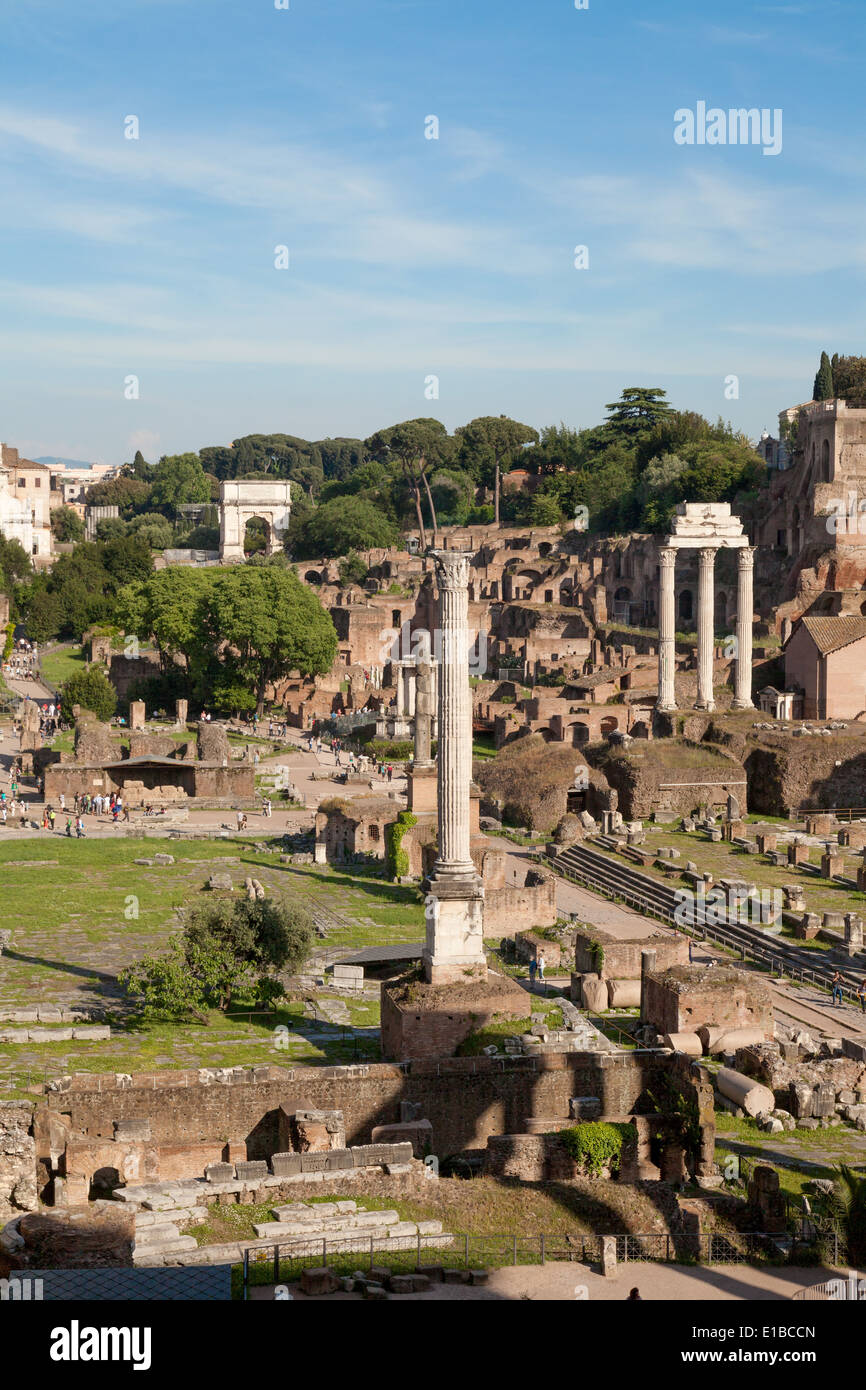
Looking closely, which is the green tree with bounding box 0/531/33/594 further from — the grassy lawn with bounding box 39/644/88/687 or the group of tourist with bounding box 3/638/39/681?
the grassy lawn with bounding box 39/644/88/687

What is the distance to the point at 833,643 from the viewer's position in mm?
55438

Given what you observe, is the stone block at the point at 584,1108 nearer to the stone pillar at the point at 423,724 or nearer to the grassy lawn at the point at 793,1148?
the grassy lawn at the point at 793,1148

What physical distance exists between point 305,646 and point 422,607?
19.9 m

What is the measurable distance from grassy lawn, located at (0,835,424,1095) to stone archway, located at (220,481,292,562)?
229 feet

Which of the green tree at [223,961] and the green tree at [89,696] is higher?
the green tree at [89,696]

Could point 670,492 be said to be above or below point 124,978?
above

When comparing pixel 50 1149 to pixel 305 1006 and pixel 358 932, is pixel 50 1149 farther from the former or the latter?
pixel 358 932

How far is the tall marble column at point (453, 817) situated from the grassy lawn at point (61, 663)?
160 feet

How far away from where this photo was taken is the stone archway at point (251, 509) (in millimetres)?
111812

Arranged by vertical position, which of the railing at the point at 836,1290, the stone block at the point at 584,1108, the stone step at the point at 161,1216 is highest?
the stone step at the point at 161,1216

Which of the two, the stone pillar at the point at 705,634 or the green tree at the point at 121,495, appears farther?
the green tree at the point at 121,495

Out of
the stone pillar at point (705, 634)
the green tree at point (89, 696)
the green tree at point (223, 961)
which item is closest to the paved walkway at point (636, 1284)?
the green tree at point (223, 961)

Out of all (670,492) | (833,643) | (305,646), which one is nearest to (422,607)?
(670,492)
